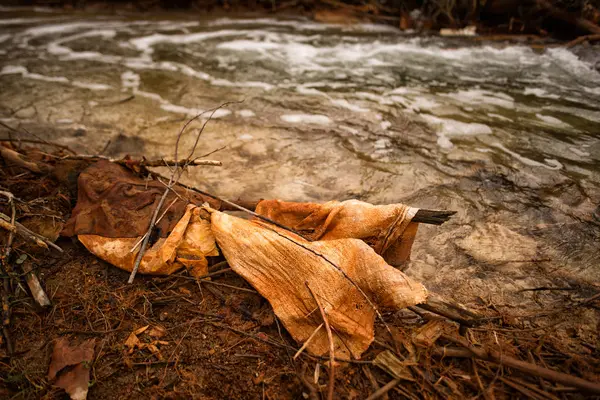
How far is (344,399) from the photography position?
5.21ft

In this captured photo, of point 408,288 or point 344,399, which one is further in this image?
point 408,288

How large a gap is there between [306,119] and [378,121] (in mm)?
884

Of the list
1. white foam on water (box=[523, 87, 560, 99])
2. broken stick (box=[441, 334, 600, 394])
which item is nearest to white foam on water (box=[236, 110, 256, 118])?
broken stick (box=[441, 334, 600, 394])

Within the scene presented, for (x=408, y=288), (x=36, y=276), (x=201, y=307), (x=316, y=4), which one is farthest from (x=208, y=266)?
(x=316, y=4)

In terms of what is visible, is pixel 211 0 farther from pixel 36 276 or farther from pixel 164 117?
pixel 36 276

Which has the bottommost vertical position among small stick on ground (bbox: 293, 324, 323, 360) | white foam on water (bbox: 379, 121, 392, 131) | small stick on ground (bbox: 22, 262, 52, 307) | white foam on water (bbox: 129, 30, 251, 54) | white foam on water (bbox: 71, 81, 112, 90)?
small stick on ground (bbox: 293, 324, 323, 360)

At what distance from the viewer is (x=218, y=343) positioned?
1803mm

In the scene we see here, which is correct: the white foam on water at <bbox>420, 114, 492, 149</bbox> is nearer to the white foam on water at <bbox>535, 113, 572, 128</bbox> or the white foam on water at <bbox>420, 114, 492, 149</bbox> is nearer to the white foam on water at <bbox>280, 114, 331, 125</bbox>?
the white foam on water at <bbox>535, 113, 572, 128</bbox>

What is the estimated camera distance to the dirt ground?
5.31 ft

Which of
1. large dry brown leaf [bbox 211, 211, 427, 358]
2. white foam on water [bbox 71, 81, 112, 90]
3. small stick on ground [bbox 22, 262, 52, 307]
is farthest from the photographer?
white foam on water [bbox 71, 81, 112, 90]

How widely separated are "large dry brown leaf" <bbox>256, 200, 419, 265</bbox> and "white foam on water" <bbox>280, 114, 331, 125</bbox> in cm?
212

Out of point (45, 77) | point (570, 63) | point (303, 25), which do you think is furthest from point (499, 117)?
point (45, 77)

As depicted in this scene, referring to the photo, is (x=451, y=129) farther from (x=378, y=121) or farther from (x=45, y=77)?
(x=45, y=77)

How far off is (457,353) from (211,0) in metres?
9.65
